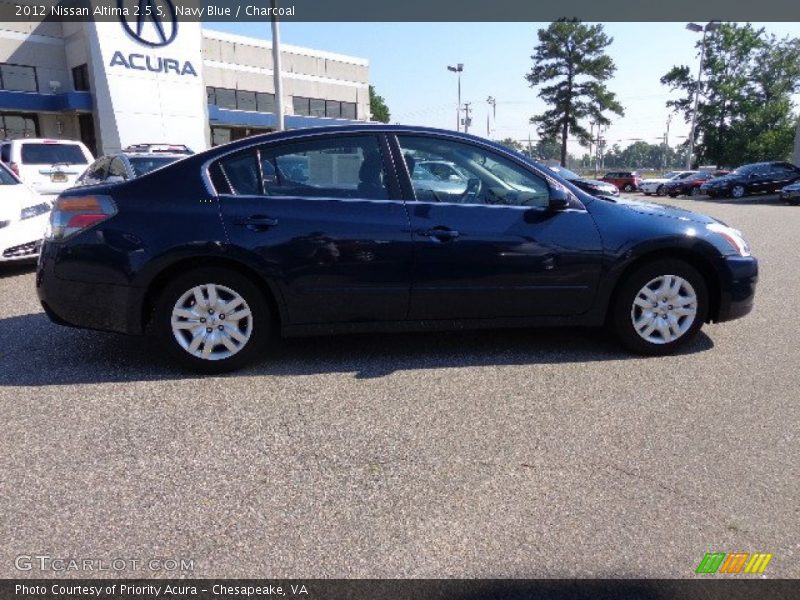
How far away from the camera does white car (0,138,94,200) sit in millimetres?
10695

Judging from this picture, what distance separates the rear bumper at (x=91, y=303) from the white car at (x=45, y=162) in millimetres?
8103

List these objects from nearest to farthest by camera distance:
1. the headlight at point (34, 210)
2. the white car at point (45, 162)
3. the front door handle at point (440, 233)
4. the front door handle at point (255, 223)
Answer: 1. the front door handle at point (255, 223)
2. the front door handle at point (440, 233)
3. the headlight at point (34, 210)
4. the white car at point (45, 162)

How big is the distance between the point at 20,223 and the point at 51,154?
17.9ft

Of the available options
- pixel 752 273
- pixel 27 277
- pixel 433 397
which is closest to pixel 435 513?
pixel 433 397

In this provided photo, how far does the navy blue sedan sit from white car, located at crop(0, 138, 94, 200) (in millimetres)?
8299

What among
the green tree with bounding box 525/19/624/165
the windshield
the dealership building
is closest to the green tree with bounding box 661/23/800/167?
the green tree with bounding box 525/19/624/165

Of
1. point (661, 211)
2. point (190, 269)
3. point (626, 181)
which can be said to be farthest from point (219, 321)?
point (626, 181)

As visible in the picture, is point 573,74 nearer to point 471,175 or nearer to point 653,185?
point 653,185

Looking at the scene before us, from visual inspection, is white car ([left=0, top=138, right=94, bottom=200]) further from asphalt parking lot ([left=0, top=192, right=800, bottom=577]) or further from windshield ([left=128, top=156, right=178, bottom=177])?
asphalt parking lot ([left=0, top=192, right=800, bottom=577])

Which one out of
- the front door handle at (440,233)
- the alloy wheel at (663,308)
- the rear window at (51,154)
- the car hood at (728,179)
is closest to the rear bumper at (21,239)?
the front door handle at (440,233)

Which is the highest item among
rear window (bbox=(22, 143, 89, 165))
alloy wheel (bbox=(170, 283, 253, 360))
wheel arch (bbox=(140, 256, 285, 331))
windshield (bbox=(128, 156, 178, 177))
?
rear window (bbox=(22, 143, 89, 165))

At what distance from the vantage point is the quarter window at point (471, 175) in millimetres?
3953

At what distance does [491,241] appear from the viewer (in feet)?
12.6

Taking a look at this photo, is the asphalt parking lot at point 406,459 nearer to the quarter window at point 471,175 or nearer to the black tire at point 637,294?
the black tire at point 637,294
